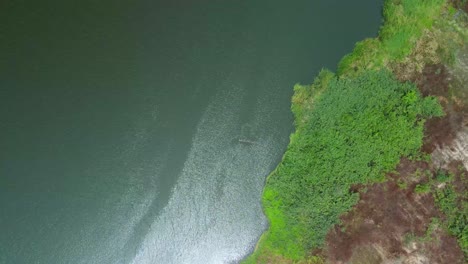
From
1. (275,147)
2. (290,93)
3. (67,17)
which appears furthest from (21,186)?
(290,93)

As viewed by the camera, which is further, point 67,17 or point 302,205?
point 67,17

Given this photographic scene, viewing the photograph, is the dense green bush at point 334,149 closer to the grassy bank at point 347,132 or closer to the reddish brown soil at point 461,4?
the grassy bank at point 347,132

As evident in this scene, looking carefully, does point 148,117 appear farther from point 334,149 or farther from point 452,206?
point 452,206

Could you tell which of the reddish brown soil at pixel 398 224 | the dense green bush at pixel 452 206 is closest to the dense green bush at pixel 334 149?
the reddish brown soil at pixel 398 224

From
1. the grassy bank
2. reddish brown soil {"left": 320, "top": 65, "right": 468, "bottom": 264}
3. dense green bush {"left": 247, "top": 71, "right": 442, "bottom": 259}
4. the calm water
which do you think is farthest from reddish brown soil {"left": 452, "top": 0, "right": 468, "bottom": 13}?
reddish brown soil {"left": 320, "top": 65, "right": 468, "bottom": 264}

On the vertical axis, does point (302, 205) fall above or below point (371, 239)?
above

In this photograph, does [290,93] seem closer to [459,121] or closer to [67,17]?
[459,121]
